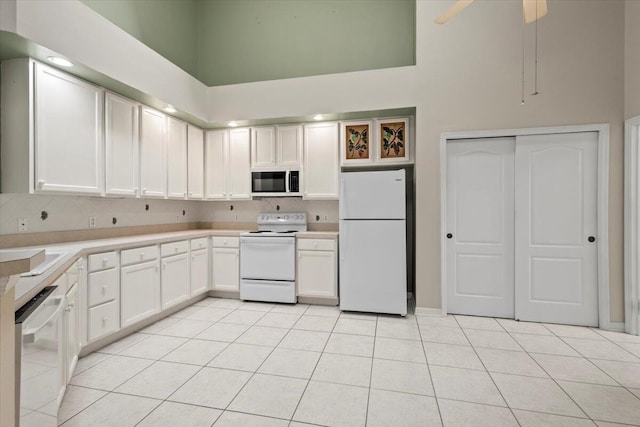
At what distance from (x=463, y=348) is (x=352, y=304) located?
1.29 m

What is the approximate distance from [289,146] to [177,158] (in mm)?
1439

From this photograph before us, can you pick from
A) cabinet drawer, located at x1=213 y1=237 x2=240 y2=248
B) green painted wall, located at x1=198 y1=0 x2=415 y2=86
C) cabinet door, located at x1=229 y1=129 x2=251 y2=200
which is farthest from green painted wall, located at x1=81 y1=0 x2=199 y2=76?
cabinet drawer, located at x1=213 y1=237 x2=240 y2=248

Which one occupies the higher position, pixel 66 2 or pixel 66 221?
pixel 66 2

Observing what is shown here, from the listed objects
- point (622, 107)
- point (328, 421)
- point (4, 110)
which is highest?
point (622, 107)

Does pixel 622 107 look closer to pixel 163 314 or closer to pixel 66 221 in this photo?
pixel 163 314

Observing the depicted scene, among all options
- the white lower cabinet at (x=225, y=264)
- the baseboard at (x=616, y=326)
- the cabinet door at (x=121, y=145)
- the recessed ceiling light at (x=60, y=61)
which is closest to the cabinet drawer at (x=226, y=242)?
the white lower cabinet at (x=225, y=264)

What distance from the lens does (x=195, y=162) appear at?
14.0 ft

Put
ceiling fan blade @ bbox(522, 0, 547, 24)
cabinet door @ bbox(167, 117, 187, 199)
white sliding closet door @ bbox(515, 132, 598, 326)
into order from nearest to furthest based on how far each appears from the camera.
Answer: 1. ceiling fan blade @ bbox(522, 0, 547, 24)
2. white sliding closet door @ bbox(515, 132, 598, 326)
3. cabinet door @ bbox(167, 117, 187, 199)

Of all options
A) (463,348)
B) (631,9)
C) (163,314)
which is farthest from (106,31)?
(631,9)

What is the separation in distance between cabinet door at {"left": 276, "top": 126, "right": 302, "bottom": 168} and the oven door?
1.06 meters

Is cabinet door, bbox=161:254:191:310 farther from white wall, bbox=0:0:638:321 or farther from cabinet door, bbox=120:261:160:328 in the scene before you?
white wall, bbox=0:0:638:321

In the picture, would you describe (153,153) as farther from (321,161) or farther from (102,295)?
(321,161)

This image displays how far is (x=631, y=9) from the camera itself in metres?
2.95

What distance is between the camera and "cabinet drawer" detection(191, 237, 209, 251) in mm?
3859
